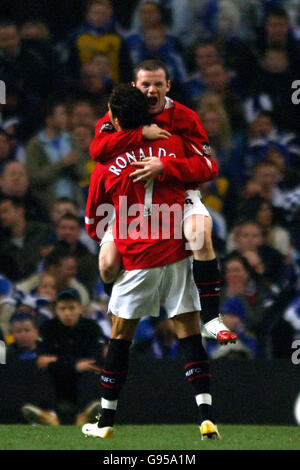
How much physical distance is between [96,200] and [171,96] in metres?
3.32

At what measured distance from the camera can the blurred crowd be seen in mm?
7590

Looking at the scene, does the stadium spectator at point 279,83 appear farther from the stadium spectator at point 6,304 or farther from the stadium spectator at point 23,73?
the stadium spectator at point 6,304

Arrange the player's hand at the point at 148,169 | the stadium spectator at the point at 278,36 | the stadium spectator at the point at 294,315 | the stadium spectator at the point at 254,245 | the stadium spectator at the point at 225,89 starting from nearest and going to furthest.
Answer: the player's hand at the point at 148,169
the stadium spectator at the point at 294,315
the stadium spectator at the point at 254,245
the stadium spectator at the point at 225,89
the stadium spectator at the point at 278,36

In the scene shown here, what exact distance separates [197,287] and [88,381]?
1774 millimetres

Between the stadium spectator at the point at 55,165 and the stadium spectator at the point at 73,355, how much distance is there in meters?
1.44

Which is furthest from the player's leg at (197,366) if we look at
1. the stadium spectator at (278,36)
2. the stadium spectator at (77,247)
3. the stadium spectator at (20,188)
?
the stadium spectator at (278,36)

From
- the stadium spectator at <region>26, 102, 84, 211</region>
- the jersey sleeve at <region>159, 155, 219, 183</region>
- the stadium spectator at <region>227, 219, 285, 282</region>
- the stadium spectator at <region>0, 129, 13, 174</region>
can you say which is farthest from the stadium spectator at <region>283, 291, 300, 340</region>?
the stadium spectator at <region>0, 129, 13, 174</region>

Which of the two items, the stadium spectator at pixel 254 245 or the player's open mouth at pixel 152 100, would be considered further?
the stadium spectator at pixel 254 245

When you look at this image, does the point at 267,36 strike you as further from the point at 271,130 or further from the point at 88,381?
the point at 88,381

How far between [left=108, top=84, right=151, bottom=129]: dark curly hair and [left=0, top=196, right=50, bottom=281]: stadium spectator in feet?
8.65

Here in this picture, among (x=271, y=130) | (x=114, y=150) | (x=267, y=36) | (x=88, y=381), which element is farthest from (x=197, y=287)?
(x=267, y=36)

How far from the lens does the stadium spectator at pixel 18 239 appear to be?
7.95m

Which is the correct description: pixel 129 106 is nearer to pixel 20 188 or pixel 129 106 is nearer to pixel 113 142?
pixel 113 142

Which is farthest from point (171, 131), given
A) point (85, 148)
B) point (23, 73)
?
point (23, 73)
